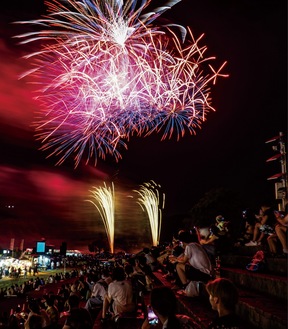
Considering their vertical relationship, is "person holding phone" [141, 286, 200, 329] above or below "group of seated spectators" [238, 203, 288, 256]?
below

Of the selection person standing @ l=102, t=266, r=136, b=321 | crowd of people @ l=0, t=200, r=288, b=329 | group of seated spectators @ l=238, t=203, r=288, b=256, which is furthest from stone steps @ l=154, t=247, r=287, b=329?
group of seated spectators @ l=238, t=203, r=288, b=256

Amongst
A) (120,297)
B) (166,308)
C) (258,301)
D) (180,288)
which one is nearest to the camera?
(166,308)

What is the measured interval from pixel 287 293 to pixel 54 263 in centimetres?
12081

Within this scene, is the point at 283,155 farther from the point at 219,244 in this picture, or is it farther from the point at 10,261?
the point at 10,261

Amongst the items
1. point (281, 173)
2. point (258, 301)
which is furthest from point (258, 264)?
point (281, 173)

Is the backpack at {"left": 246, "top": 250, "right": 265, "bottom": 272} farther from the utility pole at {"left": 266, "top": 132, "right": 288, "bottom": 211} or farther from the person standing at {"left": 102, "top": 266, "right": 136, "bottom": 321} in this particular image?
the utility pole at {"left": 266, "top": 132, "right": 288, "bottom": 211}

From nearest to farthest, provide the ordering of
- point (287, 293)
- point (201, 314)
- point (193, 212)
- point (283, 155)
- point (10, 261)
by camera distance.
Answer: point (287, 293)
point (201, 314)
point (283, 155)
point (193, 212)
point (10, 261)

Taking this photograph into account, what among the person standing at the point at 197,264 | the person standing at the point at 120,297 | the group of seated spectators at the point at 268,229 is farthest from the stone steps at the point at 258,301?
the group of seated spectators at the point at 268,229

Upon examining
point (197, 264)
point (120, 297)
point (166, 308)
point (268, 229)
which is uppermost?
point (268, 229)

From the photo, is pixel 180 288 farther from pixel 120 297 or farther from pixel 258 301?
pixel 258 301

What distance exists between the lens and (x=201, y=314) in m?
5.39

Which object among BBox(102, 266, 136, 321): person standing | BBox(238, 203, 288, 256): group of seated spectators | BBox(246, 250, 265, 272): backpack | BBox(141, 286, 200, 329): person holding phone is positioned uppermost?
BBox(238, 203, 288, 256): group of seated spectators

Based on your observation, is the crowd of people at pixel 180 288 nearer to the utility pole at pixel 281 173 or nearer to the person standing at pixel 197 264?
the person standing at pixel 197 264

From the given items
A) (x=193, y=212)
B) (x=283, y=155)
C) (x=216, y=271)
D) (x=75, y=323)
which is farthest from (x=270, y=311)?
(x=193, y=212)
